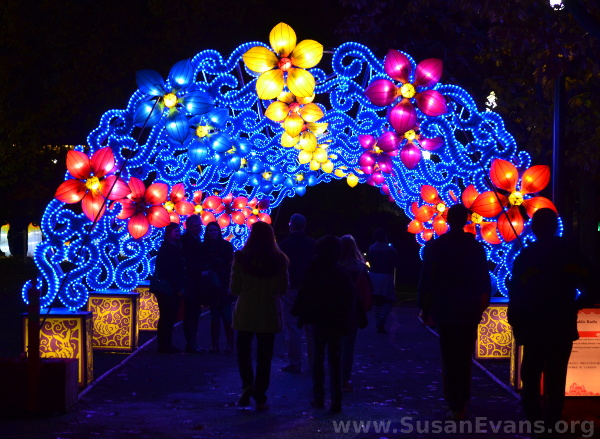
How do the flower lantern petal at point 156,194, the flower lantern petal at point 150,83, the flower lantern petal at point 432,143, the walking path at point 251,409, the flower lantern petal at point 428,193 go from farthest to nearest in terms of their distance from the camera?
the flower lantern petal at point 428,193, the flower lantern petal at point 156,194, the flower lantern petal at point 432,143, the flower lantern petal at point 150,83, the walking path at point 251,409

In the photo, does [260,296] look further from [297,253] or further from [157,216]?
[157,216]

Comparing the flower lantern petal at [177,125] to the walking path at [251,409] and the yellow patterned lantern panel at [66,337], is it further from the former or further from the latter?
the walking path at [251,409]

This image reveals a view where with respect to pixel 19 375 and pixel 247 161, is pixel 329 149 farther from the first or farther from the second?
pixel 19 375

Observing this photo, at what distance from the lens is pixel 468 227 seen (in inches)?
550

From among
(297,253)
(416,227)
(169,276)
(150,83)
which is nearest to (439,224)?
(416,227)

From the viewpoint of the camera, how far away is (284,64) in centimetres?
1001

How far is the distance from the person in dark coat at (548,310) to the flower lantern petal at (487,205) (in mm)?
4301

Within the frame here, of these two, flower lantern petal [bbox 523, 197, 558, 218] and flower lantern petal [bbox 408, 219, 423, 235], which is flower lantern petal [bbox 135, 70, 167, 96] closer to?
flower lantern petal [bbox 523, 197, 558, 218]

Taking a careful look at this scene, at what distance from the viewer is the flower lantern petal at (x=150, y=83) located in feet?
33.9

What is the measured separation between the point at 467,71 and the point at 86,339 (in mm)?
13744

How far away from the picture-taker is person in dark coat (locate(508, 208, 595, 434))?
22.1ft

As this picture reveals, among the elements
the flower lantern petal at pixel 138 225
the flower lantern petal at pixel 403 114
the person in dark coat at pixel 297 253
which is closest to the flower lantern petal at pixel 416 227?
the flower lantern petal at pixel 138 225

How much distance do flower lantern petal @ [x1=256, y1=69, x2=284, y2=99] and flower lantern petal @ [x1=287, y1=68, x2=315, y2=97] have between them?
0.37 feet

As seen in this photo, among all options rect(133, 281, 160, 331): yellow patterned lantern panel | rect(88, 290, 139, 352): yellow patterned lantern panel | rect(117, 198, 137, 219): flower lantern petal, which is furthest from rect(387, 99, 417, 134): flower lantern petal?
rect(133, 281, 160, 331): yellow patterned lantern panel
